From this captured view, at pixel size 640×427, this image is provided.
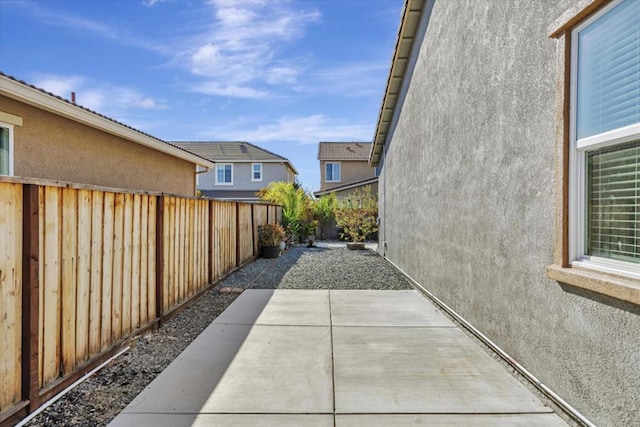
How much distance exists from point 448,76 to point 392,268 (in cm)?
634

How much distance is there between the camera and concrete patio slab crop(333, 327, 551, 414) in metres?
3.39

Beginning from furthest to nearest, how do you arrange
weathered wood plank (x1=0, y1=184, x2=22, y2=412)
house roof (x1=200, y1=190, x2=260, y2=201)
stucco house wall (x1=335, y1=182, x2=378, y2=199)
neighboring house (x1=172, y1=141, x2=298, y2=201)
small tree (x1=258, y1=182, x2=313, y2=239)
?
1. neighboring house (x1=172, y1=141, x2=298, y2=201)
2. house roof (x1=200, y1=190, x2=260, y2=201)
3. stucco house wall (x1=335, y1=182, x2=378, y2=199)
4. small tree (x1=258, y1=182, x2=313, y2=239)
5. weathered wood plank (x1=0, y1=184, x2=22, y2=412)

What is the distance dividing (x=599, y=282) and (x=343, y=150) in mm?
29222

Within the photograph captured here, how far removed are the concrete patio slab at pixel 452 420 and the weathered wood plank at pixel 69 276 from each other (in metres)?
2.56

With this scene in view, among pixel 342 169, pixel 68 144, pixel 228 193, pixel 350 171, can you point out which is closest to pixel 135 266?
pixel 68 144

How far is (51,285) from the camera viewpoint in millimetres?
3363

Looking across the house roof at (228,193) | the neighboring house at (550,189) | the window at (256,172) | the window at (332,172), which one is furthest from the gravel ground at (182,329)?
the window at (332,172)

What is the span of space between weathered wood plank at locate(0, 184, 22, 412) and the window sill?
4290 millimetres

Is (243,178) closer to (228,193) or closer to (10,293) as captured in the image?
(228,193)

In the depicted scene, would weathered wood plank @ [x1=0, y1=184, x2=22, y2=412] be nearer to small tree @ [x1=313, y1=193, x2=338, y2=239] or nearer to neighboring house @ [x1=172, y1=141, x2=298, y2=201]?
small tree @ [x1=313, y1=193, x2=338, y2=239]

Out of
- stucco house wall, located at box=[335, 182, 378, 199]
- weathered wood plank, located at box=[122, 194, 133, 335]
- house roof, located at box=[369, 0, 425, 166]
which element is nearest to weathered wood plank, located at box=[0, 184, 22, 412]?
weathered wood plank, located at box=[122, 194, 133, 335]

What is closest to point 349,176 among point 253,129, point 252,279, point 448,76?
point 253,129

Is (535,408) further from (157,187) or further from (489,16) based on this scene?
(157,187)

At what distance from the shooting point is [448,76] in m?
6.23
